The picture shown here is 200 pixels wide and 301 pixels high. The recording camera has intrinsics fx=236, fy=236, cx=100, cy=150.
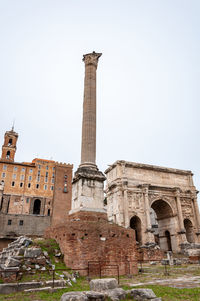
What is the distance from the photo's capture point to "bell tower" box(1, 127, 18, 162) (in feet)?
193

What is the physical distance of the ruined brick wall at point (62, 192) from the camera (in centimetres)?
5386

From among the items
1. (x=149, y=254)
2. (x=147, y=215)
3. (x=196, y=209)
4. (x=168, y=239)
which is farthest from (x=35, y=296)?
(x=196, y=209)

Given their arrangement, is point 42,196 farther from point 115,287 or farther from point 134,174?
point 115,287

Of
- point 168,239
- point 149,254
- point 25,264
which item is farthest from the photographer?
point 168,239

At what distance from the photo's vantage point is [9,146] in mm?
60062

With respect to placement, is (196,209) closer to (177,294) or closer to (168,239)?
(168,239)

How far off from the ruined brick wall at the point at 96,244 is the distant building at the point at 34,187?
125 ft

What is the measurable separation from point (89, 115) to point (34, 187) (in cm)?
4341

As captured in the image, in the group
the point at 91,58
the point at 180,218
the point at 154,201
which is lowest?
the point at 180,218

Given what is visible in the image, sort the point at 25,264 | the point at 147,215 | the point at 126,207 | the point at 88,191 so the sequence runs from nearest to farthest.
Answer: the point at 25,264 → the point at 88,191 → the point at 126,207 → the point at 147,215

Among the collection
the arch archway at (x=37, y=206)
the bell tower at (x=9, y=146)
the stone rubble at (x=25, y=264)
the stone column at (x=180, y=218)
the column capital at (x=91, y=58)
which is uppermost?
the bell tower at (x=9, y=146)

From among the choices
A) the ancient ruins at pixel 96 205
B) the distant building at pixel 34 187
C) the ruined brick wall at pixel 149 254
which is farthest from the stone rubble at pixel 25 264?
the distant building at pixel 34 187

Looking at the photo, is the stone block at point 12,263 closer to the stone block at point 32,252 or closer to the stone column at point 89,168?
the stone block at point 32,252

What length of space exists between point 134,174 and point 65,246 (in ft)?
74.6
